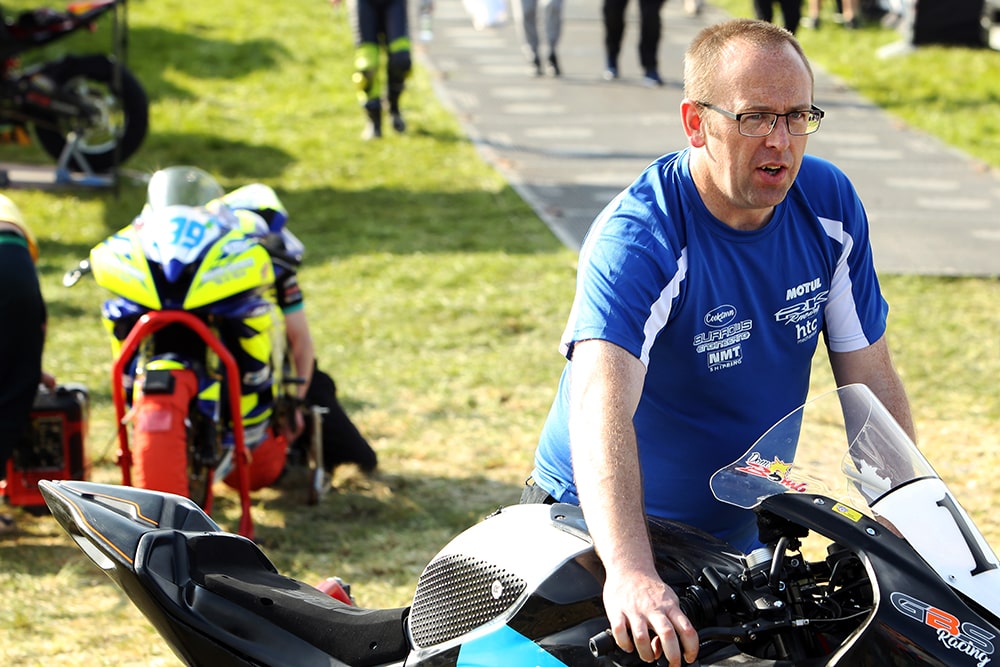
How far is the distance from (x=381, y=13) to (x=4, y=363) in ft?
24.5

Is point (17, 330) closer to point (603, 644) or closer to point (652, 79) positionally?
point (603, 644)

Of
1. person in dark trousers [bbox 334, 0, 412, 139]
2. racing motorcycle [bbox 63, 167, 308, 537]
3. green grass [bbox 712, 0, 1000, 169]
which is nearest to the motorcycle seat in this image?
racing motorcycle [bbox 63, 167, 308, 537]

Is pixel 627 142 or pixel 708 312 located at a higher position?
pixel 708 312

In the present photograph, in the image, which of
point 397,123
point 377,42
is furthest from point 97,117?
point 397,123

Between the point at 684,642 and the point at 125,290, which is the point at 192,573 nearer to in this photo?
the point at 684,642

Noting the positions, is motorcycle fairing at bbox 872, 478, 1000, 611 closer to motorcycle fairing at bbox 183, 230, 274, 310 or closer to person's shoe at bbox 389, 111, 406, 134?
motorcycle fairing at bbox 183, 230, 274, 310

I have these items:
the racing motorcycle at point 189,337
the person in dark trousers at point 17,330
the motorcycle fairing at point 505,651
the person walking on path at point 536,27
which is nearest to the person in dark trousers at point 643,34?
the person walking on path at point 536,27

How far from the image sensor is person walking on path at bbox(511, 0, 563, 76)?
45.2 ft

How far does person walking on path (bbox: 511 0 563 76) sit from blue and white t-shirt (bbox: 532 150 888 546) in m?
11.1

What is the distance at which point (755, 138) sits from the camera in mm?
2678

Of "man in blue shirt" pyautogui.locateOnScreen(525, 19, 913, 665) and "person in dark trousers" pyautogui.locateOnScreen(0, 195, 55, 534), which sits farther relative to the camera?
"person in dark trousers" pyautogui.locateOnScreen(0, 195, 55, 534)

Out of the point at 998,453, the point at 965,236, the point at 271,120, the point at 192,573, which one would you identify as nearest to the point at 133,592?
the point at 192,573

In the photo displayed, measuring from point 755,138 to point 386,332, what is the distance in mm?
5250

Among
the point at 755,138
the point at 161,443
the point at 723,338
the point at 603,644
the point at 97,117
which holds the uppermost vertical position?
the point at 755,138
